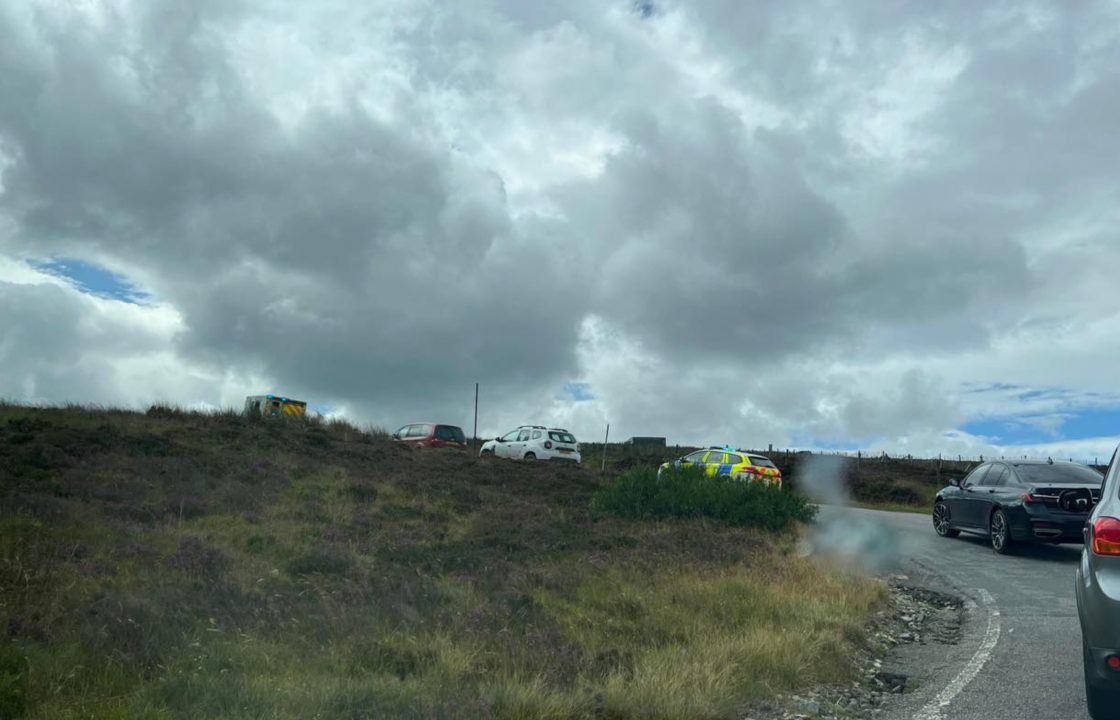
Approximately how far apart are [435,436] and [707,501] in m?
19.6

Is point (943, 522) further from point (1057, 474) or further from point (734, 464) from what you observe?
point (734, 464)

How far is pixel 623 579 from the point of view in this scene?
40.7 feet

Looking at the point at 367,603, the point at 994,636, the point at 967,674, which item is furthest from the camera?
the point at 367,603

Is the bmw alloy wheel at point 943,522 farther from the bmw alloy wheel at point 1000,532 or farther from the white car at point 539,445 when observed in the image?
the white car at point 539,445

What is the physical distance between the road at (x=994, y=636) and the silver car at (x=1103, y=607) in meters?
0.70

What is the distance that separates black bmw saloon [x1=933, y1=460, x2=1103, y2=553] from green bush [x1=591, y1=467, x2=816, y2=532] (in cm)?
348

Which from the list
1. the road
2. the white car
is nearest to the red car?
the white car

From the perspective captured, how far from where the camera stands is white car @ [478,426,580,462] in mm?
36281

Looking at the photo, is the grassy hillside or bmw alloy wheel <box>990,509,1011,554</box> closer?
the grassy hillside

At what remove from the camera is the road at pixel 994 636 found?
694 cm

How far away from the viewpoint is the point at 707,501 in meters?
20.0

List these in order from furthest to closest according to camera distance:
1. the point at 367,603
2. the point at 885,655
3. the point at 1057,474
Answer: the point at 1057,474 → the point at 367,603 → the point at 885,655

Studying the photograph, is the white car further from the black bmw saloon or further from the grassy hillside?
the black bmw saloon

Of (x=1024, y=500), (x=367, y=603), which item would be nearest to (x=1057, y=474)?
(x=1024, y=500)
